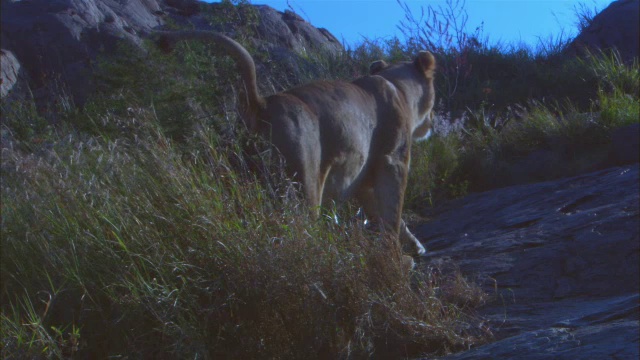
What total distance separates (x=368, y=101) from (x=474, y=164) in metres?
3.25

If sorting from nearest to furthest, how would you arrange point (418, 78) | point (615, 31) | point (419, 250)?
1. point (419, 250)
2. point (418, 78)
3. point (615, 31)

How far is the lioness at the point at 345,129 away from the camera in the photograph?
229 inches

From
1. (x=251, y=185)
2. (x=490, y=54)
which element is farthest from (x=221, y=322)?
(x=490, y=54)

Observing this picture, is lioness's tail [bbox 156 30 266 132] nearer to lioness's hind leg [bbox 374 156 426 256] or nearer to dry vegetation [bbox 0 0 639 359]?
dry vegetation [bbox 0 0 639 359]

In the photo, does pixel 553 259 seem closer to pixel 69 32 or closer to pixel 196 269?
pixel 196 269

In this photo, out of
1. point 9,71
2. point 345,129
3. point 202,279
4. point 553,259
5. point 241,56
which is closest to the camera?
point 202,279

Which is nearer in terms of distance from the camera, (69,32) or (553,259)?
(553,259)

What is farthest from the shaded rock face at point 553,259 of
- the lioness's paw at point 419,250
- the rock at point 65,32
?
the rock at point 65,32

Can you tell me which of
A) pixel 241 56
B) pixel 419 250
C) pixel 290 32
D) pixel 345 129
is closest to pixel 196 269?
pixel 241 56

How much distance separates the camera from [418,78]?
27.4 ft

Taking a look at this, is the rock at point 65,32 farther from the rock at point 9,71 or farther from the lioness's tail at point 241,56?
the lioness's tail at point 241,56

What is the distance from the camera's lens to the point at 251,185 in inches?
217

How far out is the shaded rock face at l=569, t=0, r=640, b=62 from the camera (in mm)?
14625

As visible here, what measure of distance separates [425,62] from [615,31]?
770 centimetres
